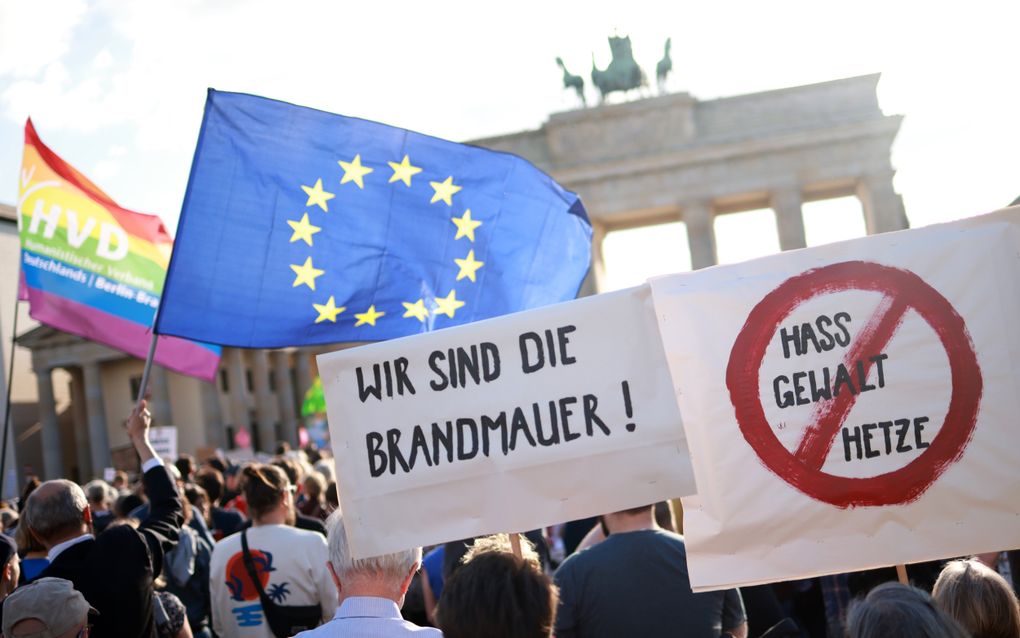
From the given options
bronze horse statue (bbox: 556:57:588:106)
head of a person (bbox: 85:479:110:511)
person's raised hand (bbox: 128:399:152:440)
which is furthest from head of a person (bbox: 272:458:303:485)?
bronze horse statue (bbox: 556:57:588:106)

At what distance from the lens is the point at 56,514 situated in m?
4.89

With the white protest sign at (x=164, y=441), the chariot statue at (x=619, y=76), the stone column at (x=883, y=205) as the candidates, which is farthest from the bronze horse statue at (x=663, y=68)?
the white protest sign at (x=164, y=441)

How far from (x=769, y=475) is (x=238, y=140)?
165 inches

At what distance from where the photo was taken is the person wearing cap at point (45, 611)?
3.94m

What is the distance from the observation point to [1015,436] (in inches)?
157

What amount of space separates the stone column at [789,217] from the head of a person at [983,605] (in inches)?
1684

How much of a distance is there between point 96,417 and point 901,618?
2441 inches

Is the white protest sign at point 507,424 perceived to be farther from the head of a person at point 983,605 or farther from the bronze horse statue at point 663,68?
the bronze horse statue at point 663,68

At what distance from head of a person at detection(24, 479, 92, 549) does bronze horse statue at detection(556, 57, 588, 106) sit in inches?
1790

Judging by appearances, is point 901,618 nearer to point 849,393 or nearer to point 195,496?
point 849,393

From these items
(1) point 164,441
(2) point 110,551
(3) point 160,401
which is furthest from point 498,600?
(3) point 160,401

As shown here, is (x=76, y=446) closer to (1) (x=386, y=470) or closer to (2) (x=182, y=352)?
(2) (x=182, y=352)

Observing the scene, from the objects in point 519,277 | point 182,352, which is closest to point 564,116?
point 182,352

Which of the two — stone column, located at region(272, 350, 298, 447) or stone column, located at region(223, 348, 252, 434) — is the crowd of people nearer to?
stone column, located at region(223, 348, 252, 434)
